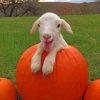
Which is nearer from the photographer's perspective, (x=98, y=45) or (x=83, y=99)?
(x=83, y=99)

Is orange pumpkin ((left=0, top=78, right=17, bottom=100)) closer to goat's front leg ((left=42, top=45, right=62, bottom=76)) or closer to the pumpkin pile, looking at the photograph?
the pumpkin pile

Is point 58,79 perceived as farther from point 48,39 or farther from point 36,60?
point 48,39

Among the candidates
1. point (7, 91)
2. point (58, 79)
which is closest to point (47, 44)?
point (58, 79)

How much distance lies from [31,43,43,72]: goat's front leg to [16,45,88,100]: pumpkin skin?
0.06m

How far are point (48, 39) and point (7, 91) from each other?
0.88 m

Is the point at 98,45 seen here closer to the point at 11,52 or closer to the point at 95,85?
the point at 11,52

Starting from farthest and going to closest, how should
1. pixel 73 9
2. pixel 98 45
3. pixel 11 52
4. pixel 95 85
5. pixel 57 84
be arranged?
1. pixel 73 9
2. pixel 98 45
3. pixel 11 52
4. pixel 95 85
5. pixel 57 84

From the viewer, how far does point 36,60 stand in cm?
450

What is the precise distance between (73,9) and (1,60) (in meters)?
27.9

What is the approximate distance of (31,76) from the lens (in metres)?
4.56

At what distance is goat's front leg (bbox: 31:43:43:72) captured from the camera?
448cm

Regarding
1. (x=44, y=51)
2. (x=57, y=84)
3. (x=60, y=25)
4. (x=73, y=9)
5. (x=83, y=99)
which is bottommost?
(x=73, y=9)

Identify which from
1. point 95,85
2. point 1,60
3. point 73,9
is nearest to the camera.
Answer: point 95,85

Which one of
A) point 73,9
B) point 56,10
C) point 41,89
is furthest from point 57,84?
point 73,9
